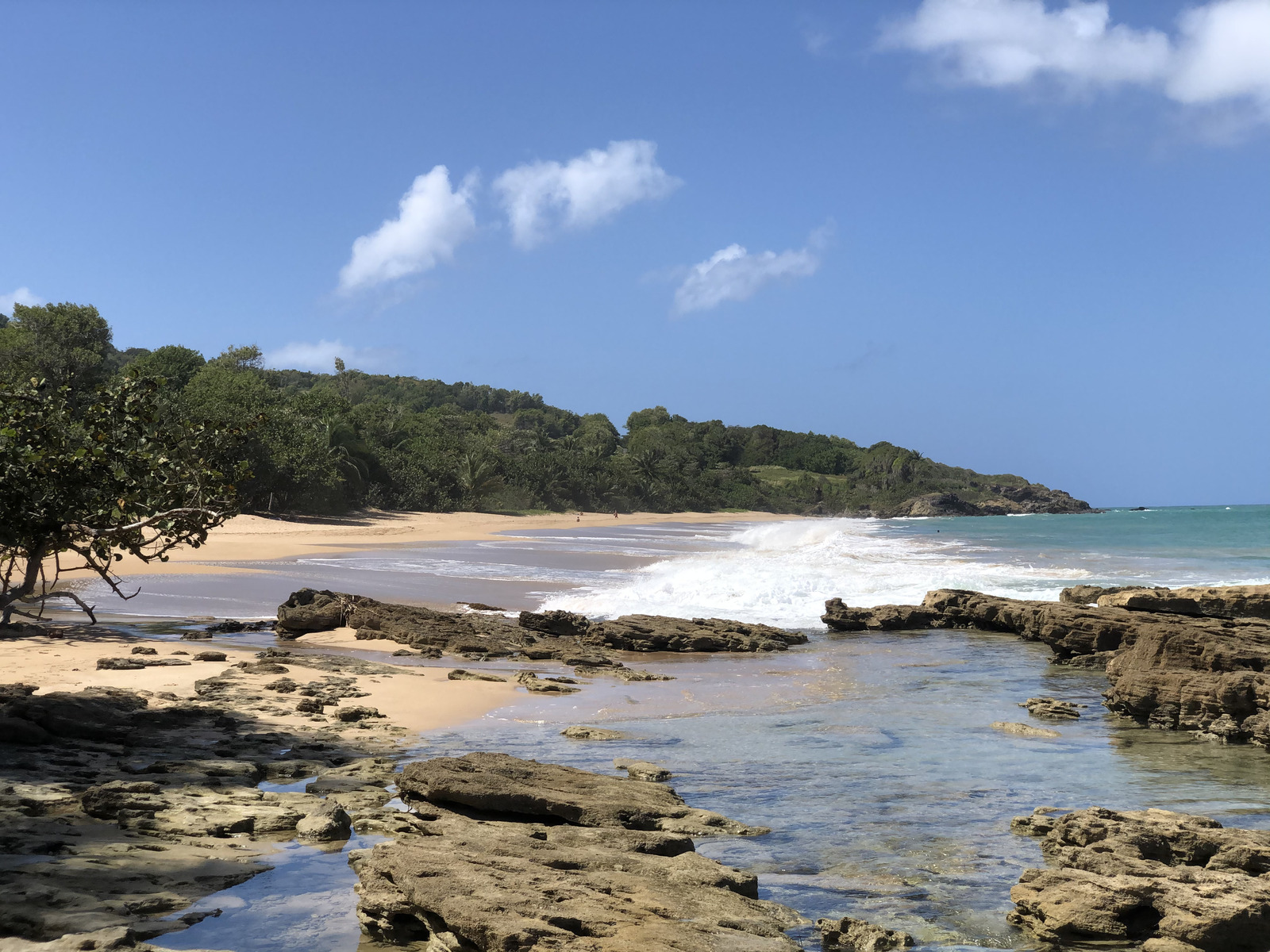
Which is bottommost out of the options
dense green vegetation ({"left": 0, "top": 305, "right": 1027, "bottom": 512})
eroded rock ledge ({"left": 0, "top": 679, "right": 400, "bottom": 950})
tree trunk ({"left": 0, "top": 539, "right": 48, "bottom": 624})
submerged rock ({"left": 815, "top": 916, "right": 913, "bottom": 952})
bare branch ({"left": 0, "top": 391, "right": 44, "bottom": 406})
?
submerged rock ({"left": 815, "top": 916, "right": 913, "bottom": 952})

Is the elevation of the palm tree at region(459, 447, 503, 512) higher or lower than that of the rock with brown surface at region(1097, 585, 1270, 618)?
higher

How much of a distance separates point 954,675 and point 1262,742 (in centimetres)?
458

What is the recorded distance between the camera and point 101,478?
8.02 meters

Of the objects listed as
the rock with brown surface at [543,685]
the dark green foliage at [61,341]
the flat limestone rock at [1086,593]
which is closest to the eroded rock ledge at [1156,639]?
the flat limestone rock at [1086,593]

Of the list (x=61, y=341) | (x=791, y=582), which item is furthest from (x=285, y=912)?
(x=61, y=341)

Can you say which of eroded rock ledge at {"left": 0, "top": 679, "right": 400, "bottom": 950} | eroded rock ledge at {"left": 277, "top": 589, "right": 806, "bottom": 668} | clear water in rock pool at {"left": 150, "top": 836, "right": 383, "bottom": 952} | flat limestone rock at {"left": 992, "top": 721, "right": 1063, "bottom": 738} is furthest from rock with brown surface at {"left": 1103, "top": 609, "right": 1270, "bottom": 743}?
clear water in rock pool at {"left": 150, "top": 836, "right": 383, "bottom": 952}

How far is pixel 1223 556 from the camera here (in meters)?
37.3

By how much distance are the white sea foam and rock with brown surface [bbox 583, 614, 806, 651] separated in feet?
9.36

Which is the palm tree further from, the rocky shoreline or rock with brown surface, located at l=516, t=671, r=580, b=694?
the rocky shoreline

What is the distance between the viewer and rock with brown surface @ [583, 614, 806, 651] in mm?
15742

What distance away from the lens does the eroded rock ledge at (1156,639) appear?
9.96 metres

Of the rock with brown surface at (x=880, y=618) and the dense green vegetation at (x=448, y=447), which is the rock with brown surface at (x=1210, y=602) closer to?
the rock with brown surface at (x=880, y=618)

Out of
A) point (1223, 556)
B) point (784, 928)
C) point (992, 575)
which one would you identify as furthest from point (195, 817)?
point (1223, 556)

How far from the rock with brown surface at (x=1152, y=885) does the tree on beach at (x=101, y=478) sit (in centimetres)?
649
